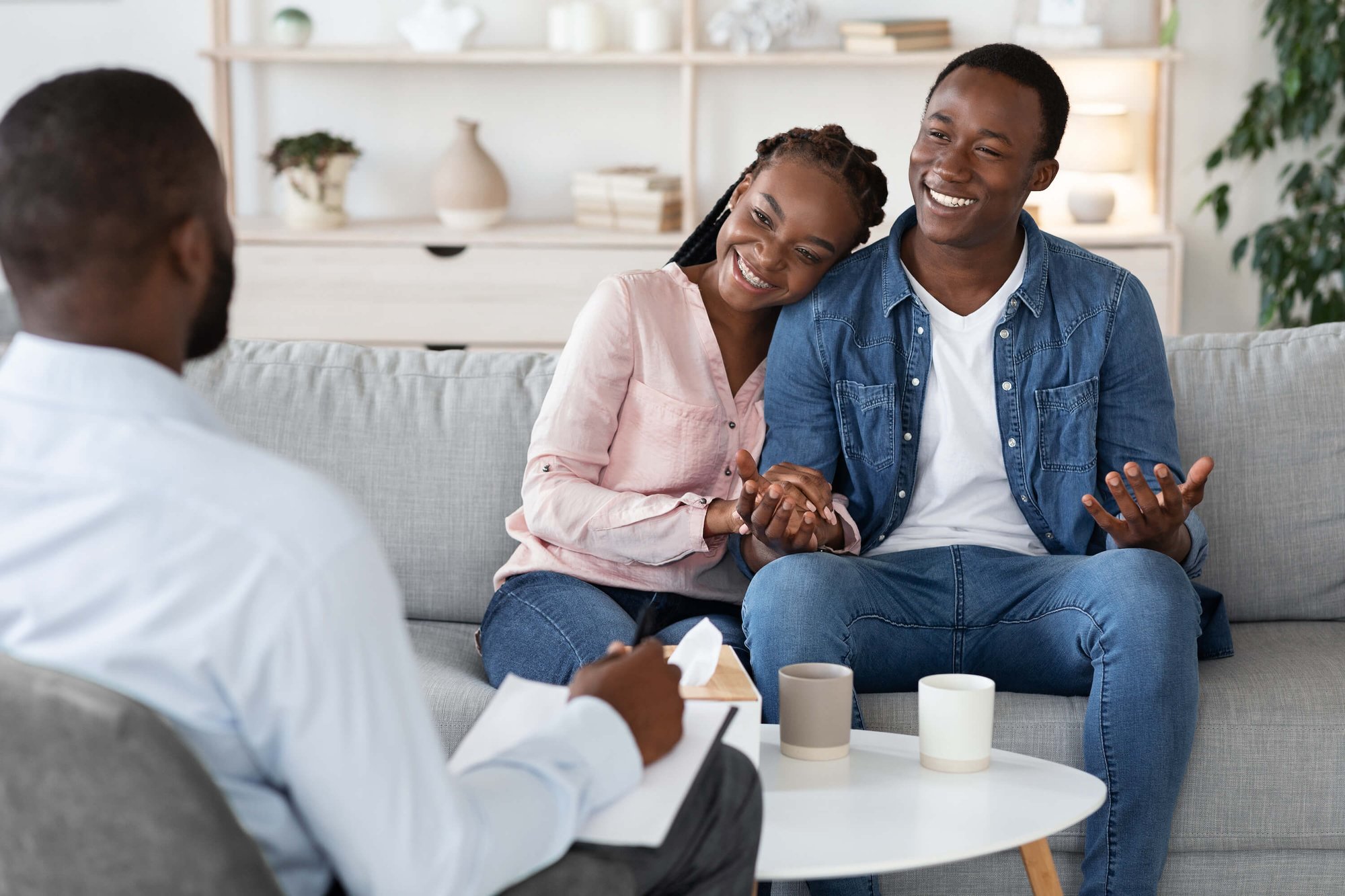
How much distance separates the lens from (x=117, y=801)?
2.37 feet

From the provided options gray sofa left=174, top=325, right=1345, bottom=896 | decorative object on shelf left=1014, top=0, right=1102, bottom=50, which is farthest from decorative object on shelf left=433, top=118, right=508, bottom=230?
gray sofa left=174, top=325, right=1345, bottom=896

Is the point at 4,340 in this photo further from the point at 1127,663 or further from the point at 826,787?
the point at 1127,663

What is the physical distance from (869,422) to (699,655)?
66 cm

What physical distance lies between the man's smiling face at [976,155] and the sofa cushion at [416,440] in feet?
2.07

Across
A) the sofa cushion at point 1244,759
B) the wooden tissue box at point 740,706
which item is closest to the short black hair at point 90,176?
the wooden tissue box at point 740,706

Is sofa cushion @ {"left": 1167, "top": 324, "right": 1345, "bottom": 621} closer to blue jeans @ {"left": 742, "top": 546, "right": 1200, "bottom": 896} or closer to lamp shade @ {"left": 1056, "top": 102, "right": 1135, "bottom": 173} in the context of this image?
blue jeans @ {"left": 742, "top": 546, "right": 1200, "bottom": 896}

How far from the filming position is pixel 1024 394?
5.83 ft

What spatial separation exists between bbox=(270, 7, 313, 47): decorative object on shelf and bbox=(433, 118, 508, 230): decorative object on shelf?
0.52 m

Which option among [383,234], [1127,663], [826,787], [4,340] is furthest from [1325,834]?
[383,234]

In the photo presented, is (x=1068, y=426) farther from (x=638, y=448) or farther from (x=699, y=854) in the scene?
(x=699, y=854)

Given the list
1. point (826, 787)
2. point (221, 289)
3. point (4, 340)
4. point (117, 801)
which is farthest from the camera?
point (4, 340)

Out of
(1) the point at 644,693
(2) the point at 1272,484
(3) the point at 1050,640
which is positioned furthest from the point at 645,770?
(2) the point at 1272,484

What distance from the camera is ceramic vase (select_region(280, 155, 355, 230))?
381 cm

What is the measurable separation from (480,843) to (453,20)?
3353 millimetres
